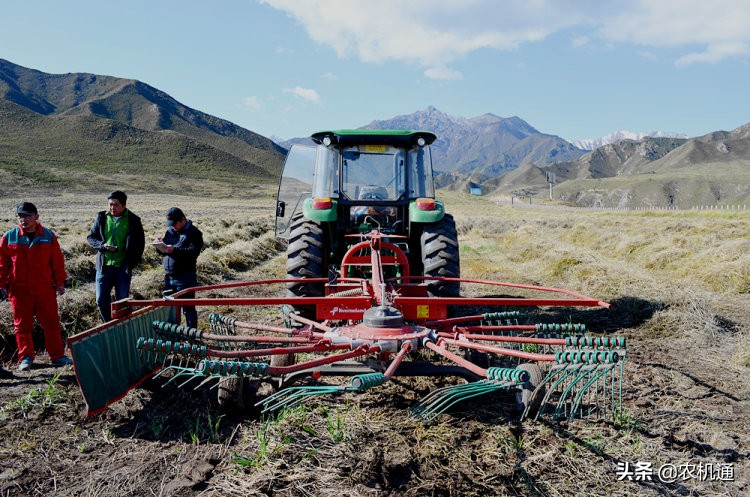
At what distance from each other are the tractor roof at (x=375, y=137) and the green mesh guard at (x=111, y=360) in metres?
2.77

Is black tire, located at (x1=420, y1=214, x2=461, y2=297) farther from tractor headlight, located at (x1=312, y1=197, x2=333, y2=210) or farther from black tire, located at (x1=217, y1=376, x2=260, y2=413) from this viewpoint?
black tire, located at (x1=217, y1=376, x2=260, y2=413)

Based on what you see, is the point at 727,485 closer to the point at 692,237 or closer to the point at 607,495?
the point at 607,495

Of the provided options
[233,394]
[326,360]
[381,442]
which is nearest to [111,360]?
[233,394]

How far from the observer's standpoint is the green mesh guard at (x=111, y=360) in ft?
10.4

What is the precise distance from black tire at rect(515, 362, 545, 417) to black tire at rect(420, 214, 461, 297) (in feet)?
5.94

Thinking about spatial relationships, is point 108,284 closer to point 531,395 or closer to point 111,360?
point 111,360

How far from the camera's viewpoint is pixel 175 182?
6938 cm

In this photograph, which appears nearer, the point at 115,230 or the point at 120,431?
the point at 120,431

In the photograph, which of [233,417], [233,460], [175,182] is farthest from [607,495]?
[175,182]

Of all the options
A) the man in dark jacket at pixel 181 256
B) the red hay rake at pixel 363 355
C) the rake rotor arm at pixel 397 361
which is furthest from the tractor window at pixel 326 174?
the rake rotor arm at pixel 397 361

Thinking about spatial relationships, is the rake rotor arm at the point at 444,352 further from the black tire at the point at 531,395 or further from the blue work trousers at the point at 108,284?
the blue work trousers at the point at 108,284

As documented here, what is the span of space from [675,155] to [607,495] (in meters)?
228

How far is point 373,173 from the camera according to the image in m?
6.15

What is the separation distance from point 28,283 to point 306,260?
7.84ft
